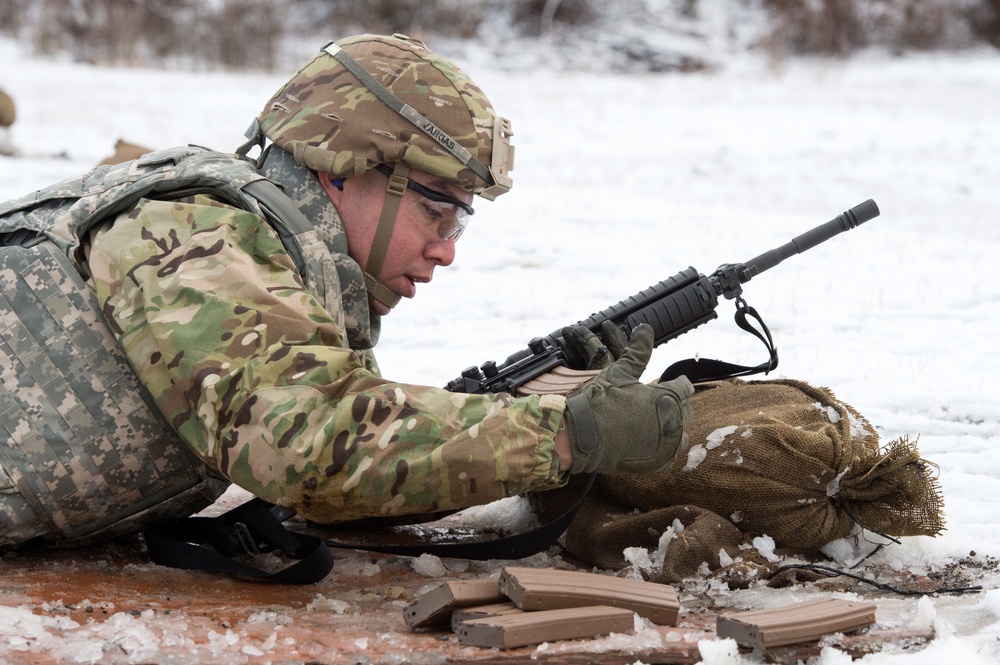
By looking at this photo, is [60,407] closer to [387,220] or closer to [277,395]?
[277,395]

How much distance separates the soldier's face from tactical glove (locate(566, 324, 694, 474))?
0.80m

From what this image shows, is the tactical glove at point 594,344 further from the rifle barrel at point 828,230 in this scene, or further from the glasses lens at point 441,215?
the rifle barrel at point 828,230

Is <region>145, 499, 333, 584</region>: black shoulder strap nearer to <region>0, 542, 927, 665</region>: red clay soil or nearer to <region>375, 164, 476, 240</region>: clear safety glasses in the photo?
<region>0, 542, 927, 665</region>: red clay soil

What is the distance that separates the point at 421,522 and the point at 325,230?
3.89ft

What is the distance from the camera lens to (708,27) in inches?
831

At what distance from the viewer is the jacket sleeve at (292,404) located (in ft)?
8.43

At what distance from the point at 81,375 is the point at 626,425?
143cm

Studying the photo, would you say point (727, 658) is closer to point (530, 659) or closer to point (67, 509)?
point (530, 659)

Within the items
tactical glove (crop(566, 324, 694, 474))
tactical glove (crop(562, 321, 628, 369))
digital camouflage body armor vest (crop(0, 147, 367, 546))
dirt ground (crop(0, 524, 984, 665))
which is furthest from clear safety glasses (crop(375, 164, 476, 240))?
dirt ground (crop(0, 524, 984, 665))

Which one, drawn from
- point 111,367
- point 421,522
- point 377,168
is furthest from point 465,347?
point 111,367

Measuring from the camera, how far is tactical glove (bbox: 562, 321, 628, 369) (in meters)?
3.49

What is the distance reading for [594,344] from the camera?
11.5ft

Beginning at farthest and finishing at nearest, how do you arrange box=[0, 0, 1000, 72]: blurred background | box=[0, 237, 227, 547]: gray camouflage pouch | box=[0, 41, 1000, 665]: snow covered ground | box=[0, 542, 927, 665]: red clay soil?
box=[0, 0, 1000, 72]: blurred background, box=[0, 41, 1000, 665]: snow covered ground, box=[0, 237, 227, 547]: gray camouflage pouch, box=[0, 542, 927, 665]: red clay soil

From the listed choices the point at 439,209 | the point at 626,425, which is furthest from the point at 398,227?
the point at 626,425
